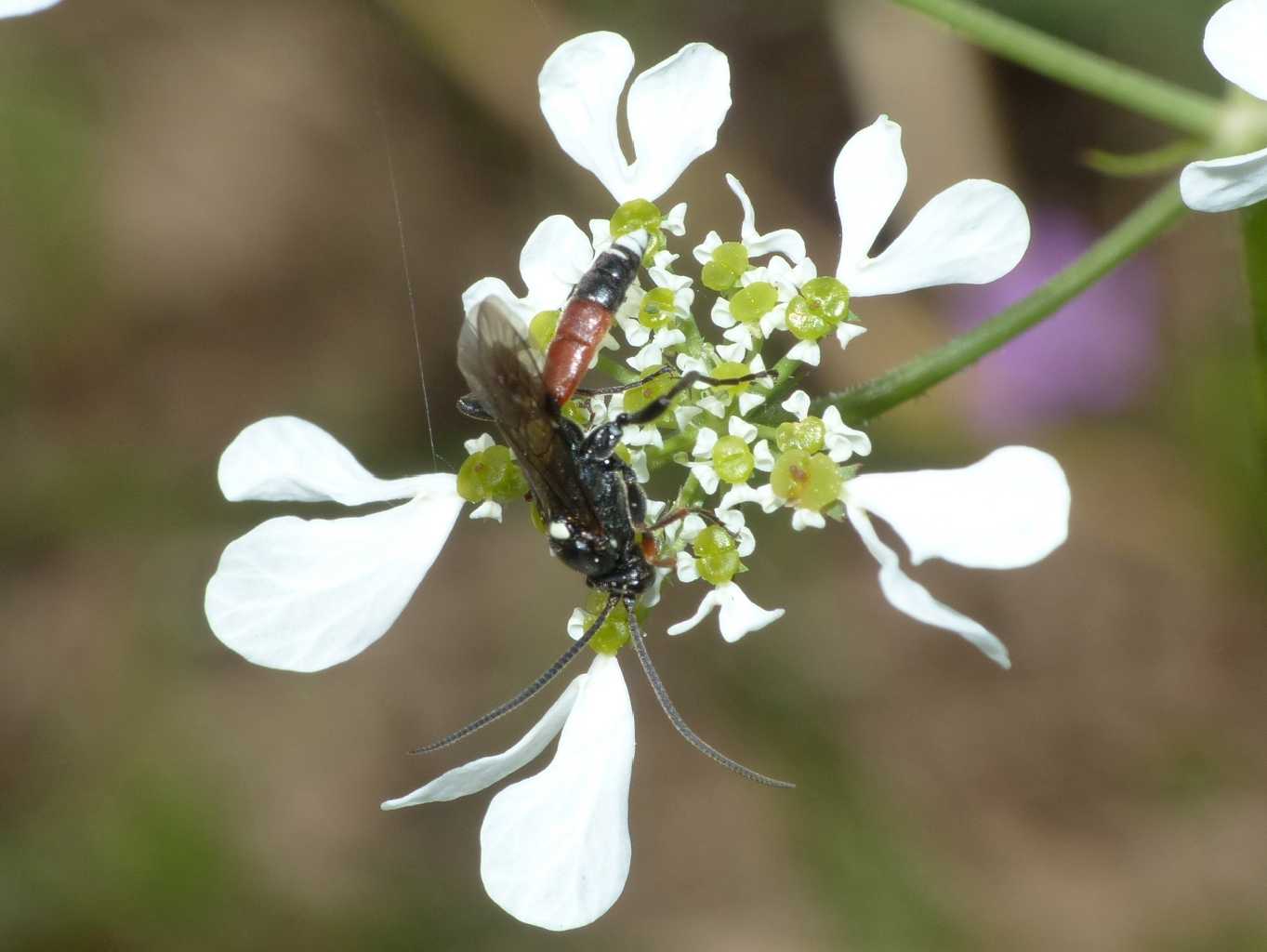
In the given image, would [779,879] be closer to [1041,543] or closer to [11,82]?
[1041,543]

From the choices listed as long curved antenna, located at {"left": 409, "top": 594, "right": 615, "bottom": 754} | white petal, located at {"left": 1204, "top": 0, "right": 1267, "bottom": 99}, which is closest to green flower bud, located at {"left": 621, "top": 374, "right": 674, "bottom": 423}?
long curved antenna, located at {"left": 409, "top": 594, "right": 615, "bottom": 754}

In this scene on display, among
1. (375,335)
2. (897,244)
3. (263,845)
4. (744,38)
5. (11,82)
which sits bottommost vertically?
(263,845)

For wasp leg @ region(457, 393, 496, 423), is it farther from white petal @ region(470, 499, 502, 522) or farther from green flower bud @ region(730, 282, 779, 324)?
green flower bud @ region(730, 282, 779, 324)

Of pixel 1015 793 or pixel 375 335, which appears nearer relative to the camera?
pixel 1015 793

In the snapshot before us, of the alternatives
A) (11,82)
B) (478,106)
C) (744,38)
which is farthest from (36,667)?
(744,38)

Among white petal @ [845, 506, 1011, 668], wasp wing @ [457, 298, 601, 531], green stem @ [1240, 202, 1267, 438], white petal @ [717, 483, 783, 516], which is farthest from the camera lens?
green stem @ [1240, 202, 1267, 438]

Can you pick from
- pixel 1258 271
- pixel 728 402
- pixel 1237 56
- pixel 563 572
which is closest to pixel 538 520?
pixel 728 402
